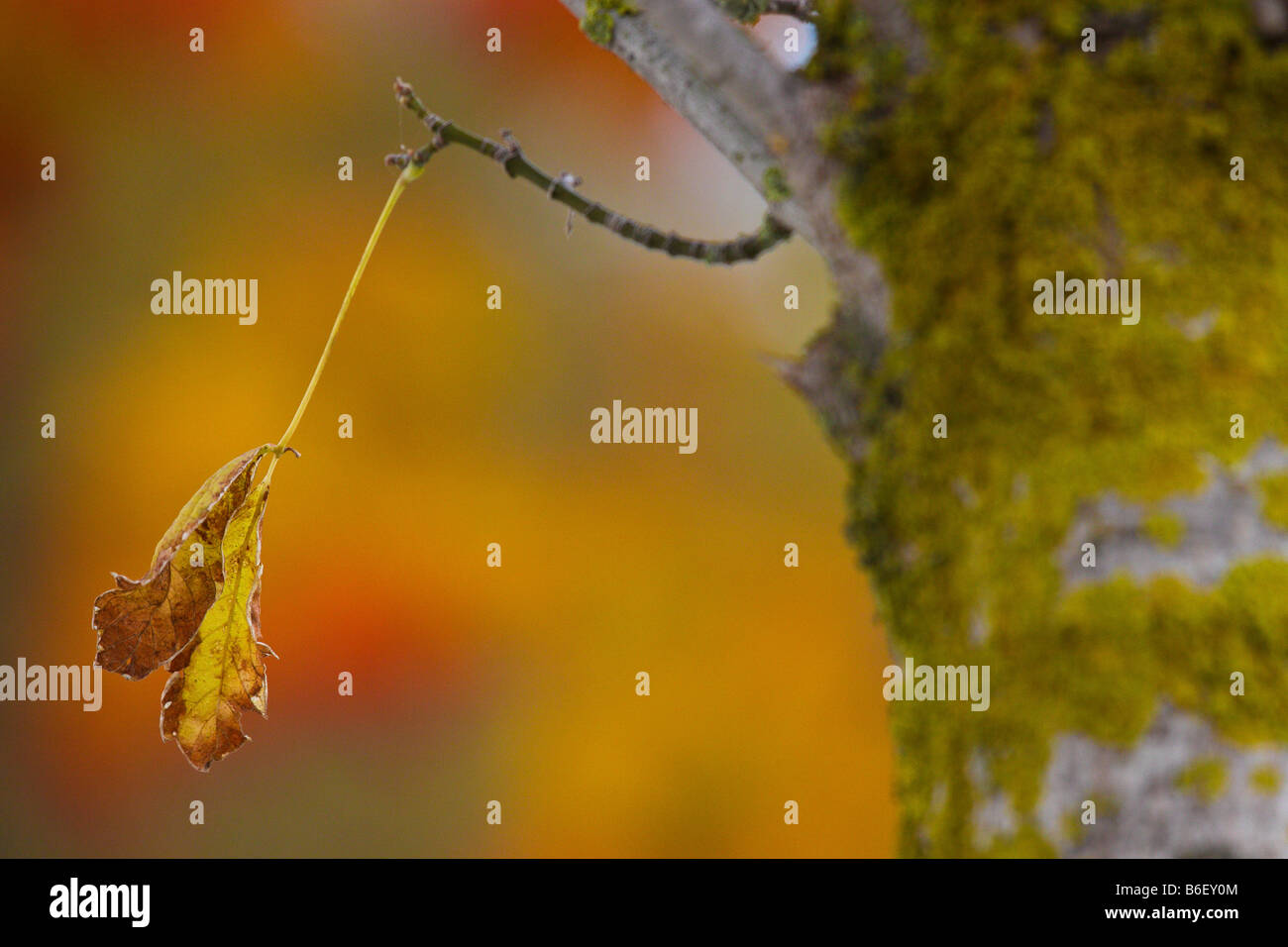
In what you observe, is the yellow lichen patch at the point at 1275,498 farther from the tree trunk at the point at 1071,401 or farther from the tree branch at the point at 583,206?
the tree branch at the point at 583,206

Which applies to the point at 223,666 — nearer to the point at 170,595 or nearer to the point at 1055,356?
the point at 170,595

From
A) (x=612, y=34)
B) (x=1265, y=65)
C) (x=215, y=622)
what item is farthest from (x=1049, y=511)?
(x=215, y=622)

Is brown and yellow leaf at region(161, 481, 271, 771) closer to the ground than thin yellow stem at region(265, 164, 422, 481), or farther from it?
closer to the ground

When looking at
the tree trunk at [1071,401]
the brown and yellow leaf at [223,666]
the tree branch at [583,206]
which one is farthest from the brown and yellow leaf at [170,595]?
the tree trunk at [1071,401]

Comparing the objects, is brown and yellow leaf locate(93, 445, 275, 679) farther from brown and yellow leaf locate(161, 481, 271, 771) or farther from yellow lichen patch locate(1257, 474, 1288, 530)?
yellow lichen patch locate(1257, 474, 1288, 530)

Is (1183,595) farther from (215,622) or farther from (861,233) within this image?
(215,622)

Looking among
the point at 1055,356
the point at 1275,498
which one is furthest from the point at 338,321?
the point at 1275,498

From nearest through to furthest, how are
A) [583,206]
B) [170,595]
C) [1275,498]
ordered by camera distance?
[1275,498] < [170,595] < [583,206]

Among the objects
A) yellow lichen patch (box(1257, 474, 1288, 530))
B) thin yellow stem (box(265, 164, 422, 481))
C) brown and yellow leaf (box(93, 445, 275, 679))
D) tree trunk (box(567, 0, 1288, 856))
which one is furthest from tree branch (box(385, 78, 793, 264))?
yellow lichen patch (box(1257, 474, 1288, 530))
